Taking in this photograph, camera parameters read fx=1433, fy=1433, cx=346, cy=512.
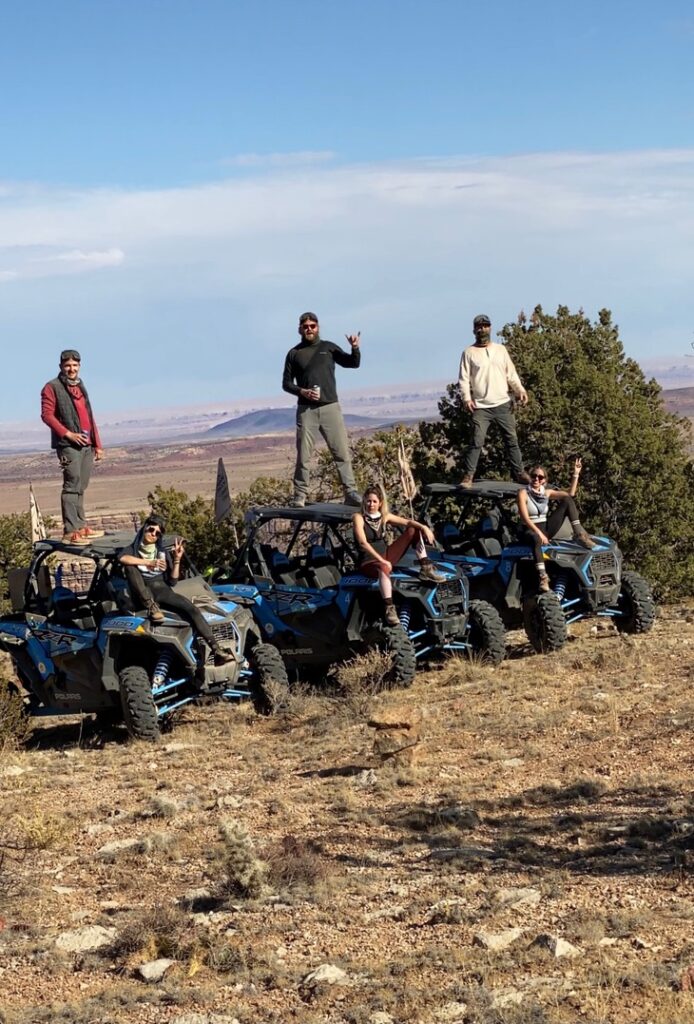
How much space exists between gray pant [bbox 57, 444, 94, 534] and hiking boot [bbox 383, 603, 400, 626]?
3543 mm

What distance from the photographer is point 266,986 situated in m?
7.25

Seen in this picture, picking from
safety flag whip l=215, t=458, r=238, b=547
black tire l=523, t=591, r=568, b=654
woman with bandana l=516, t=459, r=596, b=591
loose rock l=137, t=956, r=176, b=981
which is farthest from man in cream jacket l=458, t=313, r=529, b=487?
loose rock l=137, t=956, r=176, b=981

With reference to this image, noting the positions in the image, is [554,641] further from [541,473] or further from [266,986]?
[266,986]

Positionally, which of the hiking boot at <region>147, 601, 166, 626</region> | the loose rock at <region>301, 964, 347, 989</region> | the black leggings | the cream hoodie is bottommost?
the loose rock at <region>301, 964, 347, 989</region>

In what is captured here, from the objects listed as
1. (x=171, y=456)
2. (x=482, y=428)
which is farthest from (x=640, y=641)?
(x=171, y=456)

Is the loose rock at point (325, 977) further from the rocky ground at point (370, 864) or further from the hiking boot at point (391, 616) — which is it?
the hiking boot at point (391, 616)

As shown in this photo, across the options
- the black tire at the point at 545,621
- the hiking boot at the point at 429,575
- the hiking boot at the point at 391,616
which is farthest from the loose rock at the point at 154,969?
the black tire at the point at 545,621

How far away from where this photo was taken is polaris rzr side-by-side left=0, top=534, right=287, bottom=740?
13.5 metres

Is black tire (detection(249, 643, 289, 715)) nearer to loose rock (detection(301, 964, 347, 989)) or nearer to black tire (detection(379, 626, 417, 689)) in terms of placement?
black tire (detection(379, 626, 417, 689))

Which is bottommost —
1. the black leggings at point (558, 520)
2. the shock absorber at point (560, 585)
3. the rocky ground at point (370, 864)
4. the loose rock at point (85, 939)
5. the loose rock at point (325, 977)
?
the rocky ground at point (370, 864)

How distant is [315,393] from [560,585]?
365cm

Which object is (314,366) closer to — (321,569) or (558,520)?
(321,569)

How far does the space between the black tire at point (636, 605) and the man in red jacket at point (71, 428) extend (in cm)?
616

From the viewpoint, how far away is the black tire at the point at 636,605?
1667 cm
